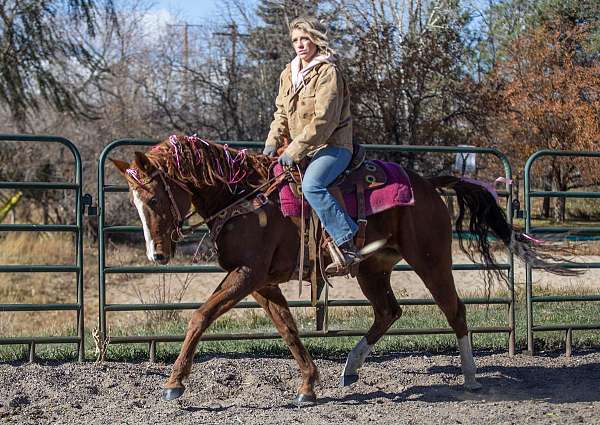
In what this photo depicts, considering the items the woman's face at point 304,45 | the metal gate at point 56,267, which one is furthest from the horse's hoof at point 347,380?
the woman's face at point 304,45

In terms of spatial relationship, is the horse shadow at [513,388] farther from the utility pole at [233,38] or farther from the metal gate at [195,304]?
the utility pole at [233,38]

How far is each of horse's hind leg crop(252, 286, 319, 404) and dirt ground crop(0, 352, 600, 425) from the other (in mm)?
122

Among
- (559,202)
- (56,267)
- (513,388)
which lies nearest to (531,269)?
(513,388)

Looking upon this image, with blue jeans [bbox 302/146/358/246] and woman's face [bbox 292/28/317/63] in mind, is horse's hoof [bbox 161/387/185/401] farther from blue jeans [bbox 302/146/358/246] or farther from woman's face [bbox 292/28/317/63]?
woman's face [bbox 292/28/317/63]

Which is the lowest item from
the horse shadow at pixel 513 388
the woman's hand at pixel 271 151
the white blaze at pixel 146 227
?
the horse shadow at pixel 513 388

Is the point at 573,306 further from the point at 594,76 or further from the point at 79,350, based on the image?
the point at 594,76

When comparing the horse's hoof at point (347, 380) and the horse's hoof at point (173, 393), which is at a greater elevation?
the horse's hoof at point (173, 393)

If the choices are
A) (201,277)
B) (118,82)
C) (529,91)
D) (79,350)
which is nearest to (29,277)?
(201,277)

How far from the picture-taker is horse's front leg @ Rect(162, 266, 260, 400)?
217 inches

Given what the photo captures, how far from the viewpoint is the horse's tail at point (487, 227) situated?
6.85 m

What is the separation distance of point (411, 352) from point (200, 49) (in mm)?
17510

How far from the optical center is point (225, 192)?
582cm

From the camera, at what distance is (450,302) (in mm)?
6461

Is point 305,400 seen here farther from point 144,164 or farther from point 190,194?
point 144,164
